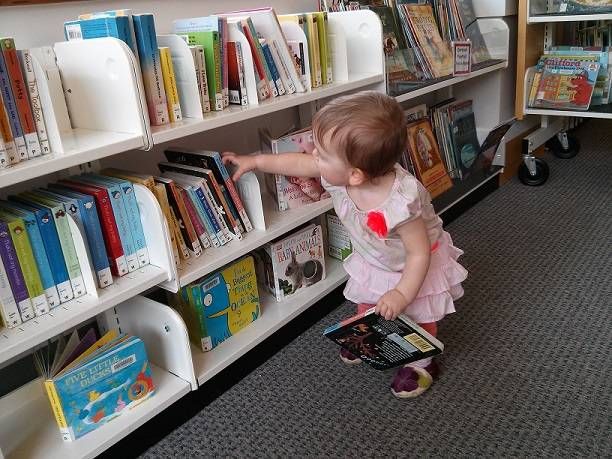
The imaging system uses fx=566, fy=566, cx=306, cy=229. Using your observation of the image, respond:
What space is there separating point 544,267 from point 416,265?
84 centimetres

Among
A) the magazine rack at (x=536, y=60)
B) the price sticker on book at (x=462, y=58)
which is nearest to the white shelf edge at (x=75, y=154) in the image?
the price sticker on book at (x=462, y=58)

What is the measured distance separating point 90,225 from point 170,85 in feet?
1.13

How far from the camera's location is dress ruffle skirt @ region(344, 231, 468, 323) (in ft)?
4.25

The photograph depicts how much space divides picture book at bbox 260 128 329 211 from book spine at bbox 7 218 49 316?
0.67 m

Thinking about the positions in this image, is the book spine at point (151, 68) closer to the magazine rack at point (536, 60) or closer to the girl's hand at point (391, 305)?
the girl's hand at point (391, 305)

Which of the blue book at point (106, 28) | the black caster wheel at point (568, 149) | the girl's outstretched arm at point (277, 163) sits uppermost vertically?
the blue book at point (106, 28)

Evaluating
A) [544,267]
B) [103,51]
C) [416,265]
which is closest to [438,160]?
[544,267]

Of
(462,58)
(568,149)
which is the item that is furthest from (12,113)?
(568,149)

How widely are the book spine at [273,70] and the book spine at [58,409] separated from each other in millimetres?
859

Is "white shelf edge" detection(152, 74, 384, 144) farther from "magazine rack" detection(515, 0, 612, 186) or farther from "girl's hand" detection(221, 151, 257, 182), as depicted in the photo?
"magazine rack" detection(515, 0, 612, 186)

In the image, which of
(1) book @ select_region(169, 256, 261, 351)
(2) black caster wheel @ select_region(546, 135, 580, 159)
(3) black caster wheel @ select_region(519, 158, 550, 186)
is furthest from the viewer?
(2) black caster wheel @ select_region(546, 135, 580, 159)

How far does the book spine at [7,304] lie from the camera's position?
1010 mm

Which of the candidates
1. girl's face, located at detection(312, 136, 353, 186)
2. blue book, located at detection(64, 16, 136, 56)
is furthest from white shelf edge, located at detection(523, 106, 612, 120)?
blue book, located at detection(64, 16, 136, 56)

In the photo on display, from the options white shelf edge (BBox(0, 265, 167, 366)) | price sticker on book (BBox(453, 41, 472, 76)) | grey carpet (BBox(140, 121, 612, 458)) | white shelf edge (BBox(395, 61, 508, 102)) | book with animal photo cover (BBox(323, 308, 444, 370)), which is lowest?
grey carpet (BBox(140, 121, 612, 458))
